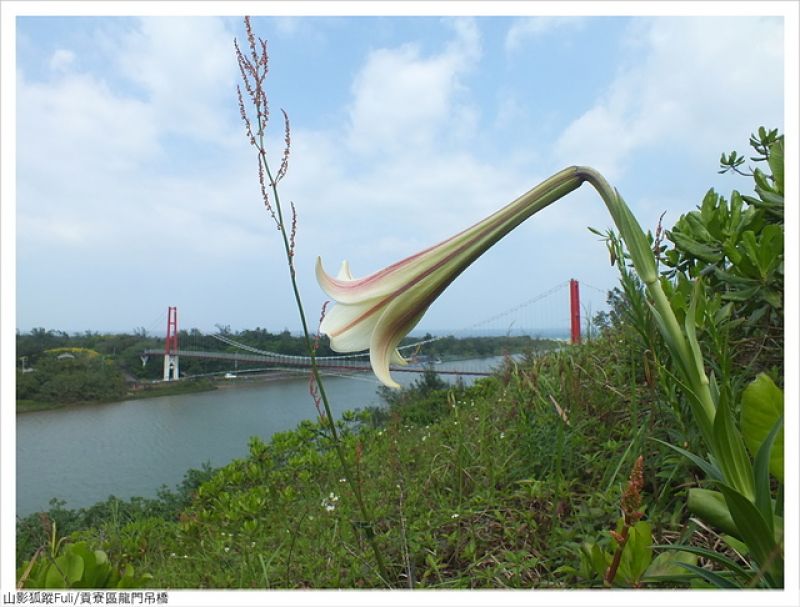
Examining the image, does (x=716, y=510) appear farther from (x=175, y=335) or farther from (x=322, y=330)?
(x=175, y=335)

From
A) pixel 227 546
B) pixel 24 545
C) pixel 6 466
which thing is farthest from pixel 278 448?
pixel 6 466

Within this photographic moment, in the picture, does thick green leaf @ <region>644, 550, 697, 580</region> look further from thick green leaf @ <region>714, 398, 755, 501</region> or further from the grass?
thick green leaf @ <region>714, 398, 755, 501</region>

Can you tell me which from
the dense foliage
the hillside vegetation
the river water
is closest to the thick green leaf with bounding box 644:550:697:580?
the hillside vegetation

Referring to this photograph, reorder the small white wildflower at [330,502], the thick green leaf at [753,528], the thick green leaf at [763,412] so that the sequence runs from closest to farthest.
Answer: the thick green leaf at [753,528]
the thick green leaf at [763,412]
the small white wildflower at [330,502]

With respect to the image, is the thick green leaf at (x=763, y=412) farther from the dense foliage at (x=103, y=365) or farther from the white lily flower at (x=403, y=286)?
the dense foliage at (x=103, y=365)

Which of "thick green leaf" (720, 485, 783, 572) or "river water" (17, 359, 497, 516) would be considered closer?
"thick green leaf" (720, 485, 783, 572)

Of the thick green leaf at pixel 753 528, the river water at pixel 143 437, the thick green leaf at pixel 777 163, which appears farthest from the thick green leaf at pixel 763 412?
the river water at pixel 143 437

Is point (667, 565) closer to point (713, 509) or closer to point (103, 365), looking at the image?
point (713, 509)
